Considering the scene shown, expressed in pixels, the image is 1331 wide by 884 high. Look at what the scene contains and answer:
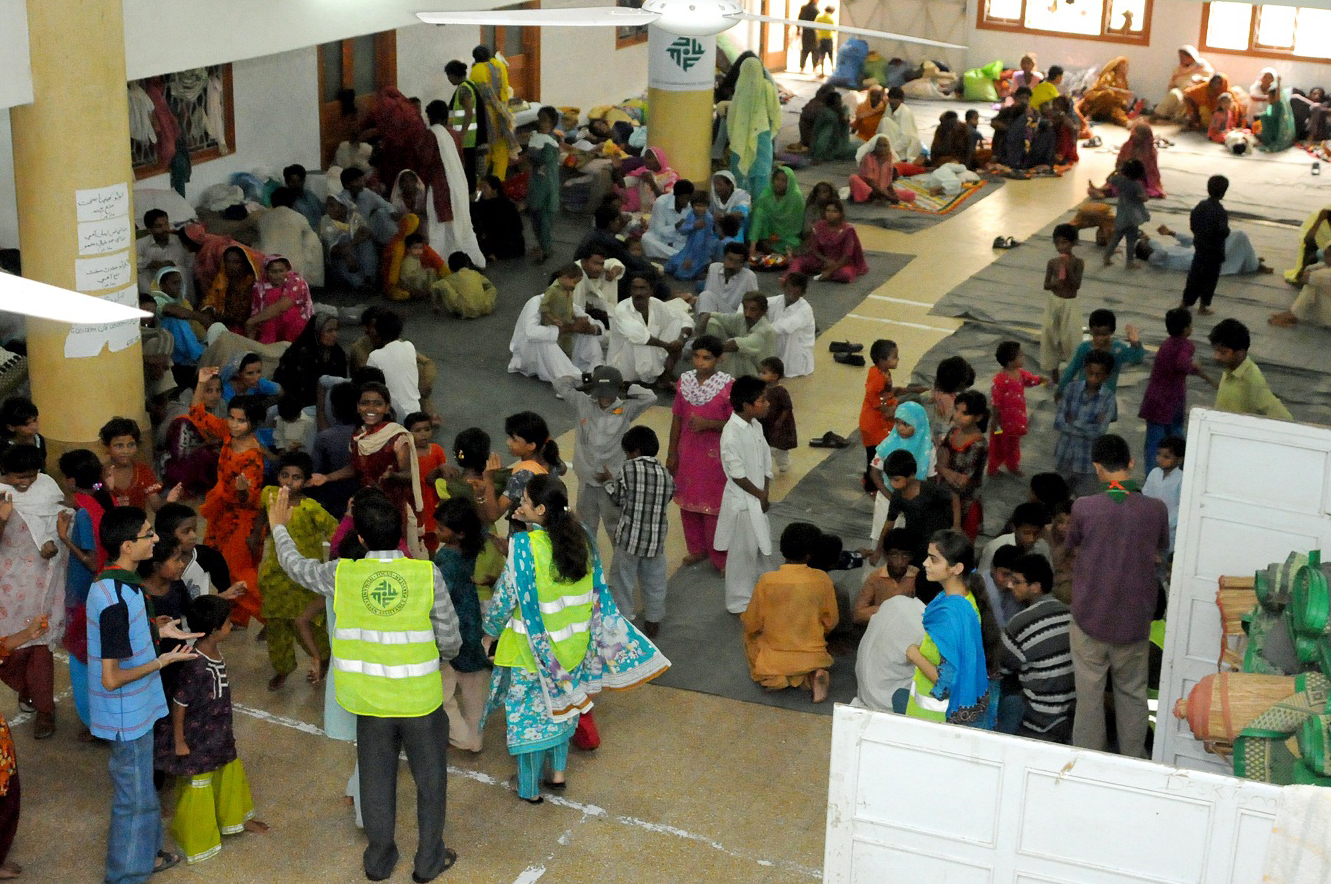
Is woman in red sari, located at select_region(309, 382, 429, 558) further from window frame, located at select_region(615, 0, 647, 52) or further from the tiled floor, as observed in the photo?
window frame, located at select_region(615, 0, 647, 52)

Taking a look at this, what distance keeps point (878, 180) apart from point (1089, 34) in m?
8.03

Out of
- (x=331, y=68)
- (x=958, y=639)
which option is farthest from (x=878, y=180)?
(x=958, y=639)

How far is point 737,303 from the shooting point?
1104 cm

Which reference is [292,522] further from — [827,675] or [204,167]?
[204,167]

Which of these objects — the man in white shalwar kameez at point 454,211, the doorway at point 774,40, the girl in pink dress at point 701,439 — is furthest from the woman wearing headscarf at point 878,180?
the girl in pink dress at point 701,439

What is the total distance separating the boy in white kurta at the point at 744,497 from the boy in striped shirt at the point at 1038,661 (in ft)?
5.12

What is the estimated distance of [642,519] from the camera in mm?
7191

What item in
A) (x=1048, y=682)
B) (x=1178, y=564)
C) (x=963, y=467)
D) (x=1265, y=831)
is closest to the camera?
(x=1265, y=831)

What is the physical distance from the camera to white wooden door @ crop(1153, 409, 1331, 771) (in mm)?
5594

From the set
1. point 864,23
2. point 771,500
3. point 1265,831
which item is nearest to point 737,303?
point 771,500

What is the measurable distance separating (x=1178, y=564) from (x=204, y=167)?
394 inches

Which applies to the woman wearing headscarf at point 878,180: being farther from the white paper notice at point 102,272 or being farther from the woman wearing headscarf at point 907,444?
the white paper notice at point 102,272

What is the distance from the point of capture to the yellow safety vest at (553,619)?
5.76 meters

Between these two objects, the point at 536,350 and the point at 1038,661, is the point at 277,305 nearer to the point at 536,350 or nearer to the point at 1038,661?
the point at 536,350
